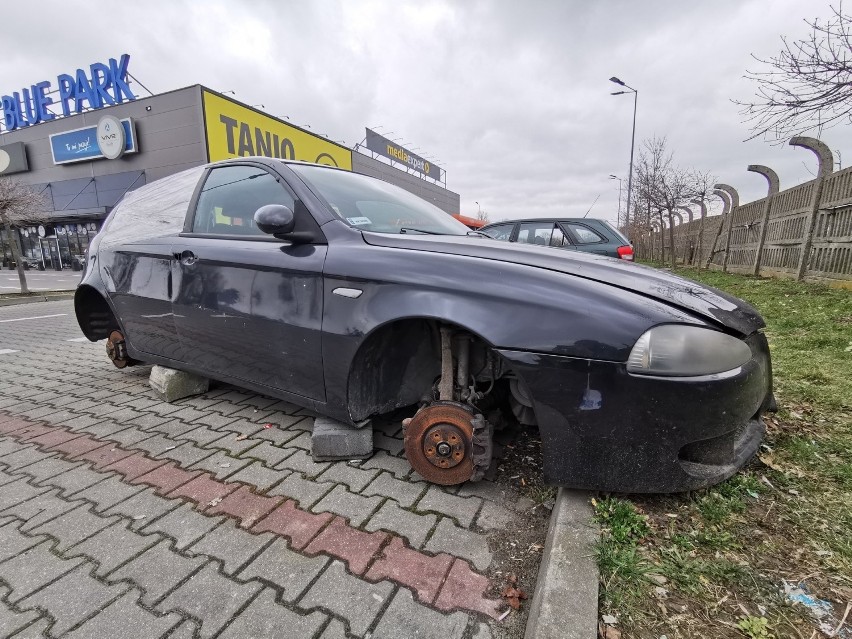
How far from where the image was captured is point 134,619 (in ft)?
3.96

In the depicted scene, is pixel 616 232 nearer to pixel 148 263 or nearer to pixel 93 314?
pixel 148 263

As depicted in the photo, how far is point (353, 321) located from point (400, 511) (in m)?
0.84

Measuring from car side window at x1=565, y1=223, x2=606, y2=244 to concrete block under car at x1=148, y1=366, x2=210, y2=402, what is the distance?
5.69 meters

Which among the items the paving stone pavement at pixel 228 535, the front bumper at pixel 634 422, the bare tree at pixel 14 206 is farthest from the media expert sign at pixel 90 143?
the front bumper at pixel 634 422

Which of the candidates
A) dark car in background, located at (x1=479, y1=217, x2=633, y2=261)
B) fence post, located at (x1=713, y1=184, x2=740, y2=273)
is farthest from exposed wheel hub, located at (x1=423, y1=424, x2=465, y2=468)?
fence post, located at (x1=713, y1=184, x2=740, y2=273)

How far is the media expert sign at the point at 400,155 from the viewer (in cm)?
3216

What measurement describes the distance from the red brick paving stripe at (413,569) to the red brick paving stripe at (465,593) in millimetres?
26

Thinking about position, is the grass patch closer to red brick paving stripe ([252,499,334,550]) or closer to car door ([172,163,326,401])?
red brick paving stripe ([252,499,334,550])

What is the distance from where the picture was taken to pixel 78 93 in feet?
67.7

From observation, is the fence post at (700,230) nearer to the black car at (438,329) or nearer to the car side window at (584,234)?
the car side window at (584,234)

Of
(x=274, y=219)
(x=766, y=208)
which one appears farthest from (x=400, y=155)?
(x=274, y=219)

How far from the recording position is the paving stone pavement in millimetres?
1218

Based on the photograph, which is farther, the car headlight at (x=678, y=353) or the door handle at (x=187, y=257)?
the door handle at (x=187, y=257)

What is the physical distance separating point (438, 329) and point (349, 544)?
0.96 metres
